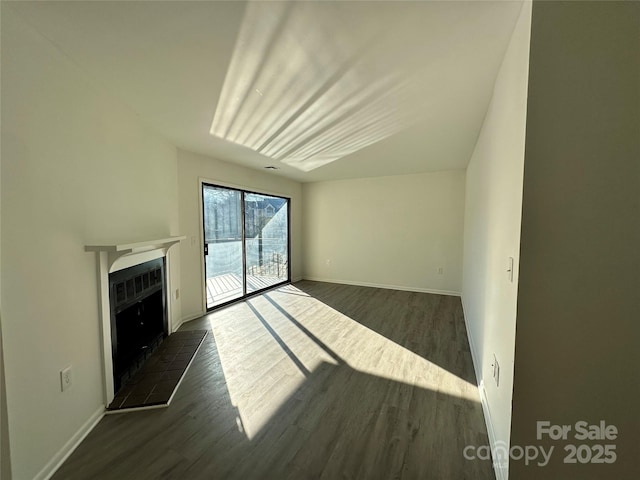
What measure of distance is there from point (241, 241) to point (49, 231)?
3.10m

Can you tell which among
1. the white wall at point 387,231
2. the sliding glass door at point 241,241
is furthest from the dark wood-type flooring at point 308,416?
the white wall at point 387,231

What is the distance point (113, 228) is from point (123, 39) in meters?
1.30

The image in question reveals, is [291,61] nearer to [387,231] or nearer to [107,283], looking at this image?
[107,283]

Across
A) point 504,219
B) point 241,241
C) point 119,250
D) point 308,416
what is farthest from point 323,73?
point 241,241

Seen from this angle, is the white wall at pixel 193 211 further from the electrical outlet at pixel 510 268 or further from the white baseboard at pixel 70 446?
the electrical outlet at pixel 510 268

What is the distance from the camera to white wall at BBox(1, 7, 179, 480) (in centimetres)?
123

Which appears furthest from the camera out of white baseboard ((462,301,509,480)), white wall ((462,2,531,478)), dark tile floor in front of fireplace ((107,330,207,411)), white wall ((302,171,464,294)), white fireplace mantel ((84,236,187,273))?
white wall ((302,171,464,294))

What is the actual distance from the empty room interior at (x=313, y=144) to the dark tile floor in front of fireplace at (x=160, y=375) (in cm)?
3

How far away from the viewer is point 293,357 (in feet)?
8.54

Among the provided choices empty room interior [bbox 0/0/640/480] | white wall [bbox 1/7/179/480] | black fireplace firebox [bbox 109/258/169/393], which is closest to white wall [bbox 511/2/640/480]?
empty room interior [bbox 0/0/640/480]

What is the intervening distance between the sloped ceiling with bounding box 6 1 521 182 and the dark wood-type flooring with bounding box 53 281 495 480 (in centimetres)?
229

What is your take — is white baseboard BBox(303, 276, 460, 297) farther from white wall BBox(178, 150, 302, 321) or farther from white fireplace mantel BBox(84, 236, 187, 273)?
white fireplace mantel BBox(84, 236, 187, 273)

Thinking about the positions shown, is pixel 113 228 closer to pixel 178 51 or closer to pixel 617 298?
pixel 178 51

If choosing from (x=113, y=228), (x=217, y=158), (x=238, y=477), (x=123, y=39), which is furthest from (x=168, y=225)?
(x=238, y=477)
